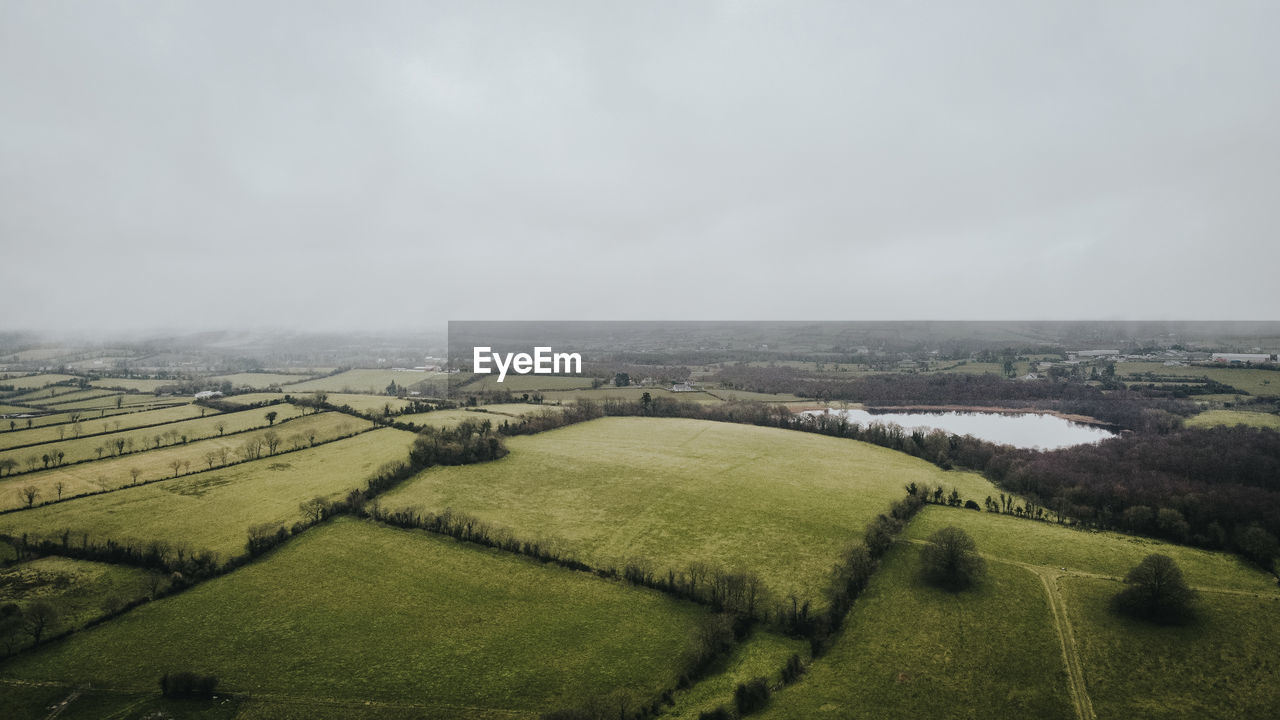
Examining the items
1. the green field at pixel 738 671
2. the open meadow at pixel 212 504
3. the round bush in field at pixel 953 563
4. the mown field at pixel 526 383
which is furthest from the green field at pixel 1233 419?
the open meadow at pixel 212 504

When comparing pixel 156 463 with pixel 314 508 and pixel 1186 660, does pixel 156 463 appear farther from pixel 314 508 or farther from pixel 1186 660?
pixel 1186 660

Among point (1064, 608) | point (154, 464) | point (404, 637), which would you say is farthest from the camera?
point (154, 464)

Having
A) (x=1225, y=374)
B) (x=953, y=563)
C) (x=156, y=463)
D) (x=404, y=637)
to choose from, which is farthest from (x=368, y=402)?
(x=1225, y=374)

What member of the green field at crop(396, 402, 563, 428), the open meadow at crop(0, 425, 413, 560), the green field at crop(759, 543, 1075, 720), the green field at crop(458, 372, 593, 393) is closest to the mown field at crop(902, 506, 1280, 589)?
the green field at crop(759, 543, 1075, 720)

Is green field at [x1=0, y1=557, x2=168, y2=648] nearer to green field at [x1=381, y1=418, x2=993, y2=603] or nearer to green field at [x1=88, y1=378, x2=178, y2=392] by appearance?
green field at [x1=381, y1=418, x2=993, y2=603]

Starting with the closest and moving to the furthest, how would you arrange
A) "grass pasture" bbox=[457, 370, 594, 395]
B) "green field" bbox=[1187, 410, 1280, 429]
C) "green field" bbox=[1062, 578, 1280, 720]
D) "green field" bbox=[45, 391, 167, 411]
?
"green field" bbox=[1062, 578, 1280, 720]
"green field" bbox=[1187, 410, 1280, 429]
"green field" bbox=[45, 391, 167, 411]
"grass pasture" bbox=[457, 370, 594, 395]

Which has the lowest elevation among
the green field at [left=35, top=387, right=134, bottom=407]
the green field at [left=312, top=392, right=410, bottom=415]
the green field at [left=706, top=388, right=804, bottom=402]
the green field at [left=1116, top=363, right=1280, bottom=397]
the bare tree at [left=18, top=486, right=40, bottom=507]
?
the bare tree at [left=18, top=486, right=40, bottom=507]

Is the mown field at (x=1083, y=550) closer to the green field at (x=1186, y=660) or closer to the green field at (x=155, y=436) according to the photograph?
the green field at (x=1186, y=660)
